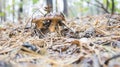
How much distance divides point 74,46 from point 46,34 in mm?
408

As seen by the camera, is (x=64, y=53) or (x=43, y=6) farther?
(x=43, y=6)

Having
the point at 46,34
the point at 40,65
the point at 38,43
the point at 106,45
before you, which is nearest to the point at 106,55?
the point at 106,45

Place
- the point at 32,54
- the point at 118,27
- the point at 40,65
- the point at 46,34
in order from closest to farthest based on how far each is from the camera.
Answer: the point at 40,65
the point at 32,54
the point at 46,34
the point at 118,27

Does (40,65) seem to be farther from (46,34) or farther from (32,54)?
(46,34)

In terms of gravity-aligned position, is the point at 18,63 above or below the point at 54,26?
below

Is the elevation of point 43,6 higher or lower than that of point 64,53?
higher

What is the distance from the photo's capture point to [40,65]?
39.2 inches

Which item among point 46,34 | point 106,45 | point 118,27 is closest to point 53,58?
point 106,45

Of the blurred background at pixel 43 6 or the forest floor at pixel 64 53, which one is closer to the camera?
the forest floor at pixel 64 53

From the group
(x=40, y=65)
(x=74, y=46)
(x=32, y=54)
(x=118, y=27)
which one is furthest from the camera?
(x=118, y=27)

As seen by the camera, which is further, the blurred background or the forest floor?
the blurred background

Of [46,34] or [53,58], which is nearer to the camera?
[53,58]

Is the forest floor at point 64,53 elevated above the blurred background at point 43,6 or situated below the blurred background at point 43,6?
below

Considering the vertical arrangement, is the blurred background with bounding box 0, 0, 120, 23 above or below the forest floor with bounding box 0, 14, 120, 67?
above
